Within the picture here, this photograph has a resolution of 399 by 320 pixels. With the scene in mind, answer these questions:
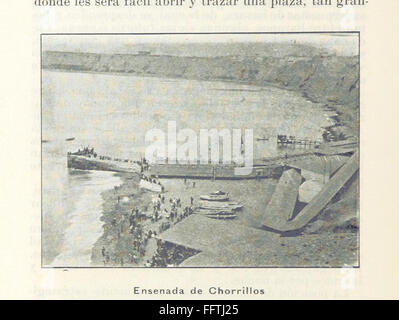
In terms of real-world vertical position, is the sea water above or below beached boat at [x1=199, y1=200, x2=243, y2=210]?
above

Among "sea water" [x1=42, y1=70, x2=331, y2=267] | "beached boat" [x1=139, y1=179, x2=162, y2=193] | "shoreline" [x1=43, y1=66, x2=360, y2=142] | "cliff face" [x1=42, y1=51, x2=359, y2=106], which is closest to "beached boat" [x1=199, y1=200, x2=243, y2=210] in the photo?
"sea water" [x1=42, y1=70, x2=331, y2=267]

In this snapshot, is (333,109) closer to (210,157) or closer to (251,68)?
(251,68)

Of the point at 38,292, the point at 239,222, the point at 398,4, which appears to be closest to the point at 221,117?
the point at 239,222

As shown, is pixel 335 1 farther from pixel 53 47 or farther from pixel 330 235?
pixel 53 47

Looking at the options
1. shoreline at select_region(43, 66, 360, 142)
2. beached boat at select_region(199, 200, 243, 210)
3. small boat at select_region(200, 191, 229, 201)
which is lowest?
beached boat at select_region(199, 200, 243, 210)

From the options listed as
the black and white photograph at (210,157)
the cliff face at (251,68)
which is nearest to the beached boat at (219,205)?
the black and white photograph at (210,157)

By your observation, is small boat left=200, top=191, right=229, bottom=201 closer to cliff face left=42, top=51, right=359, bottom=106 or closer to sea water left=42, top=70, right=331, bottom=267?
sea water left=42, top=70, right=331, bottom=267

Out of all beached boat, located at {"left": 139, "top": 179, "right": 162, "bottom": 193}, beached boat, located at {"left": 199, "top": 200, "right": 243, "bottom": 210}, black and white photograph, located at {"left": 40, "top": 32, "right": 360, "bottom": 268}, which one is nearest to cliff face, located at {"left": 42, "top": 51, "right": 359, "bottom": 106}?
black and white photograph, located at {"left": 40, "top": 32, "right": 360, "bottom": 268}

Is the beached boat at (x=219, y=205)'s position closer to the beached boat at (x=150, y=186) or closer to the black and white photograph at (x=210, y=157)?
the black and white photograph at (x=210, y=157)

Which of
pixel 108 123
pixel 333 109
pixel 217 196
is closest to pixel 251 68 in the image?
pixel 333 109
